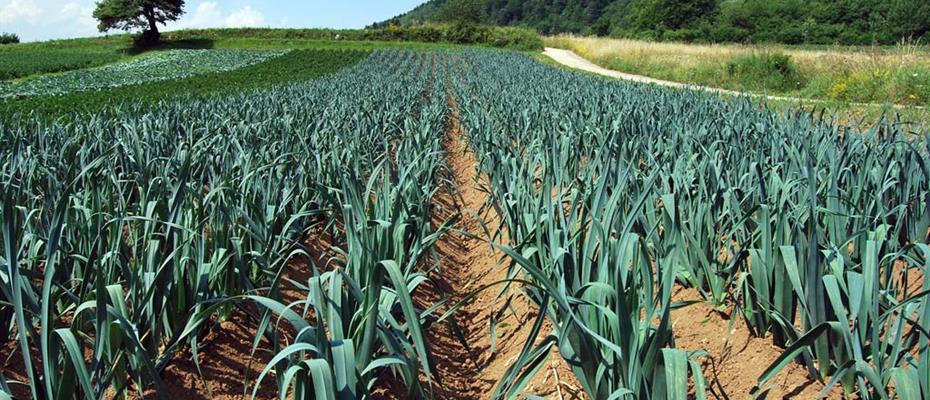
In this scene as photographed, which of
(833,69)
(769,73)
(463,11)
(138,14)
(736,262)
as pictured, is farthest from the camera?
(463,11)

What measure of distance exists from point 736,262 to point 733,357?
0.39 meters

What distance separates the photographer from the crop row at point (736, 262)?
1830 mm

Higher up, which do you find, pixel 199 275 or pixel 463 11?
pixel 463 11

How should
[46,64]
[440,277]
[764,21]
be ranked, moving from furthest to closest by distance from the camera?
[764,21] → [46,64] → [440,277]

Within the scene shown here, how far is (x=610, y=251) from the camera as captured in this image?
2256 mm

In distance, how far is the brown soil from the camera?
2371 millimetres

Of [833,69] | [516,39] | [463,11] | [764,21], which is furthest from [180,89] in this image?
[764,21]

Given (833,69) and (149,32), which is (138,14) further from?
(833,69)

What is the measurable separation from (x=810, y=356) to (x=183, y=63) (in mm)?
36323

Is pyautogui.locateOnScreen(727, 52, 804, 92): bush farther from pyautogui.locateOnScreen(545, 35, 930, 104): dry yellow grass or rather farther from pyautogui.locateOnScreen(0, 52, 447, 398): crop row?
pyautogui.locateOnScreen(0, 52, 447, 398): crop row

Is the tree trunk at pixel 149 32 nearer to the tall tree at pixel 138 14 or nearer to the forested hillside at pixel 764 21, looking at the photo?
the tall tree at pixel 138 14

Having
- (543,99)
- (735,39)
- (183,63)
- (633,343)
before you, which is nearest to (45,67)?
(183,63)

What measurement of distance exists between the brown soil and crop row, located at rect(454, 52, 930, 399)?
2.4 inches

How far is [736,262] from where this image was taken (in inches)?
107
